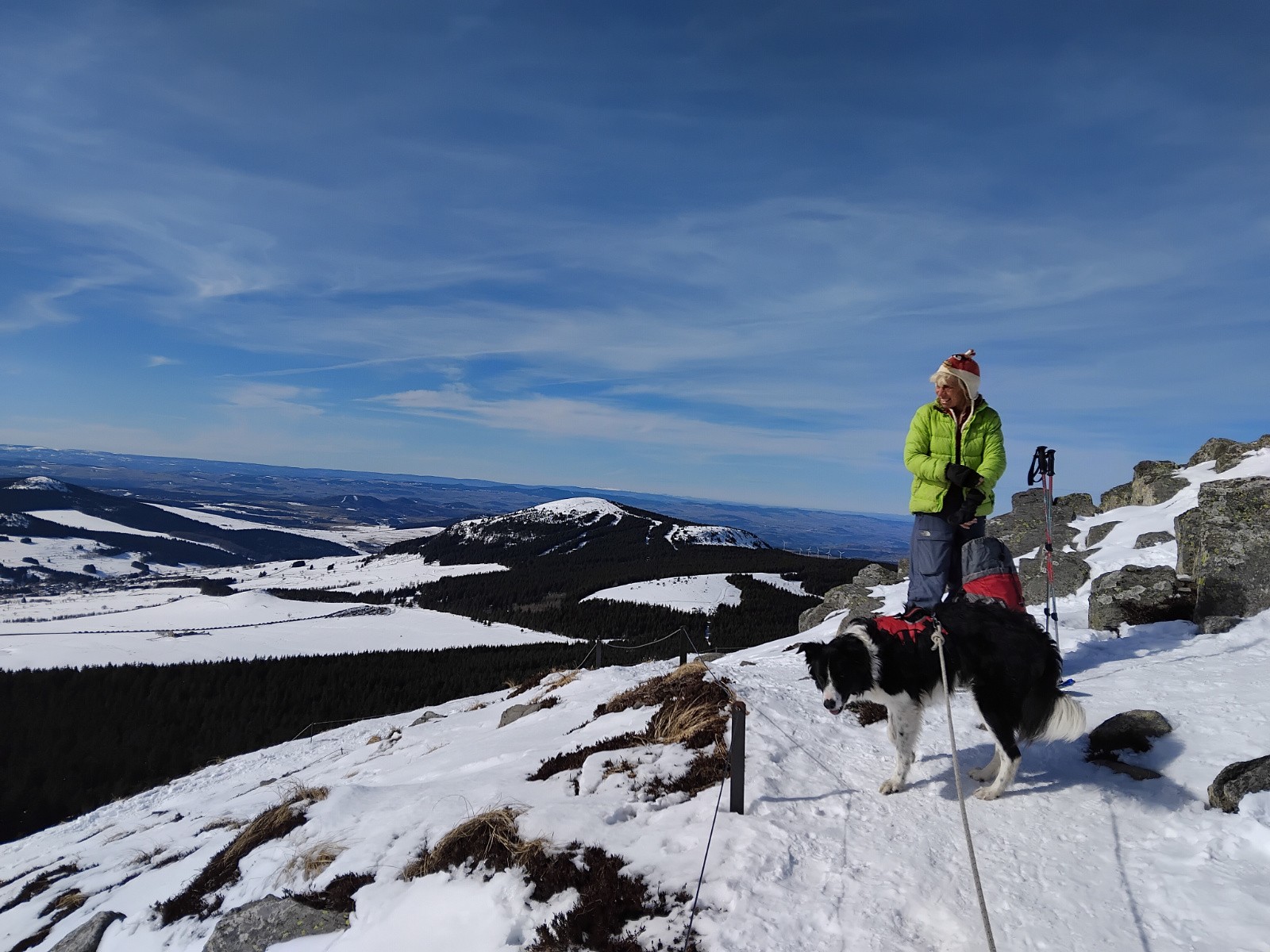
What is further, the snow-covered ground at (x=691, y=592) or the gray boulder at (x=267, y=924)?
the snow-covered ground at (x=691, y=592)

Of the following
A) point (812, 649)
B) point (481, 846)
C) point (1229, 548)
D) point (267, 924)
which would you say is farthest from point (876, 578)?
point (267, 924)

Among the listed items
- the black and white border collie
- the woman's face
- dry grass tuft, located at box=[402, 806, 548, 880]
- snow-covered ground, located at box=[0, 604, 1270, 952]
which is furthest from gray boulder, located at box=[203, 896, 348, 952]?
the woman's face

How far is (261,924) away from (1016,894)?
20.9 feet

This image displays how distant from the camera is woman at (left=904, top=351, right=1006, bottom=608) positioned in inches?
275

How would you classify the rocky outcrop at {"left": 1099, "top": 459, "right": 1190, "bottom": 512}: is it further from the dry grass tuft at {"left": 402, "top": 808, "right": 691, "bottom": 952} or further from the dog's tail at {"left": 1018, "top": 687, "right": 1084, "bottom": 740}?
the dry grass tuft at {"left": 402, "top": 808, "right": 691, "bottom": 952}

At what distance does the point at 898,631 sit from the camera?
18.9 ft

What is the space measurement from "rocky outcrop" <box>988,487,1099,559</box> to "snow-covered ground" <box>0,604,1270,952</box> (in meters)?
11.9

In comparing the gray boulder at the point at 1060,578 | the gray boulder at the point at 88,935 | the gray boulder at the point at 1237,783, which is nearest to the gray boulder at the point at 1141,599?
the gray boulder at the point at 1060,578

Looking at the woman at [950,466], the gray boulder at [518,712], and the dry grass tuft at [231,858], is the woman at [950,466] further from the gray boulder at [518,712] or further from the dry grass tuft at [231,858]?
the gray boulder at [518,712]

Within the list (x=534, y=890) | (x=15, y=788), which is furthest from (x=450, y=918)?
(x=15, y=788)

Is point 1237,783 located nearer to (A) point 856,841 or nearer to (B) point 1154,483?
(A) point 856,841

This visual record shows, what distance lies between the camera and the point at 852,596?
23344mm

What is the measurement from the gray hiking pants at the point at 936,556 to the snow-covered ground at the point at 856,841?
5.53ft

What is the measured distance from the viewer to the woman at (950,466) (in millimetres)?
6992
